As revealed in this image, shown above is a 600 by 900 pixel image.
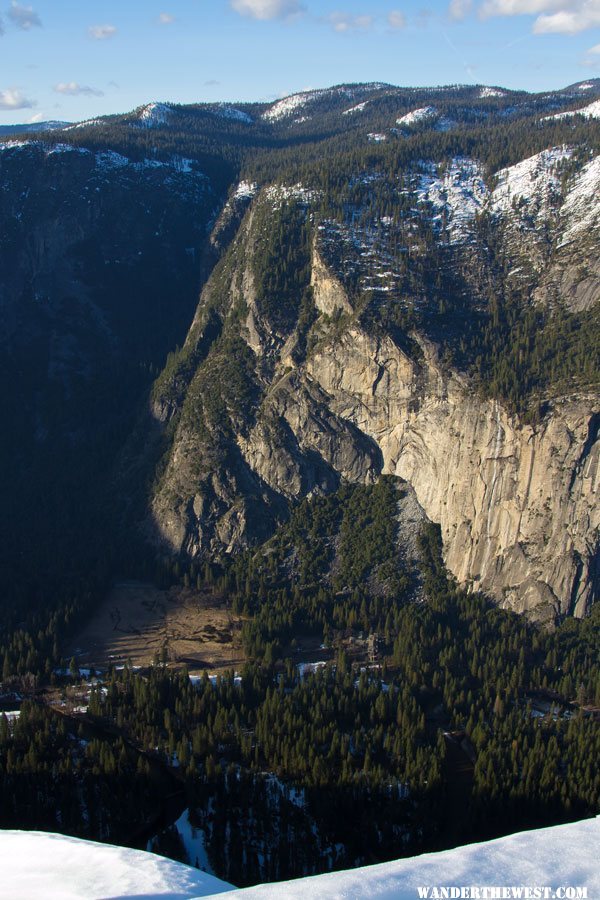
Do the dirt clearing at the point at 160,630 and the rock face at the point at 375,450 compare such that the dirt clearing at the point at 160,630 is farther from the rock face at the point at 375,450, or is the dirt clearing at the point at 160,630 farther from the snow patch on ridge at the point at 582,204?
the snow patch on ridge at the point at 582,204

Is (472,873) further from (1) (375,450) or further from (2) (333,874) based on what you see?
(1) (375,450)

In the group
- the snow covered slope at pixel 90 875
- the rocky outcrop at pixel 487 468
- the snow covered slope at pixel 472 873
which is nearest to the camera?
the snow covered slope at pixel 472 873

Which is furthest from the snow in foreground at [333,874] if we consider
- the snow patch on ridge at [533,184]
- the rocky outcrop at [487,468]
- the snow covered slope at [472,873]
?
the snow patch on ridge at [533,184]

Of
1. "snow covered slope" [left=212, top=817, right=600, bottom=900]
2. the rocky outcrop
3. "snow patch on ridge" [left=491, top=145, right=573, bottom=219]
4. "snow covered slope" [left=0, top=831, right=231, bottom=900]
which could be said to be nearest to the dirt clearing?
the rocky outcrop

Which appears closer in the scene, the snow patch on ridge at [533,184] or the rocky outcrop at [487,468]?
the rocky outcrop at [487,468]

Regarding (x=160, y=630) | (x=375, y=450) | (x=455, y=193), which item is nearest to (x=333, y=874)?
(x=160, y=630)

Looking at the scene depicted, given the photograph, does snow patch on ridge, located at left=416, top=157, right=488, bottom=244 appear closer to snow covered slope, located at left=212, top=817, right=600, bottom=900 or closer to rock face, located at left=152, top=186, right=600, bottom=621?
rock face, located at left=152, top=186, right=600, bottom=621

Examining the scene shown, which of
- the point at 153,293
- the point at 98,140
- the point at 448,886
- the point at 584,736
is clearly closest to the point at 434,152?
the point at 153,293
